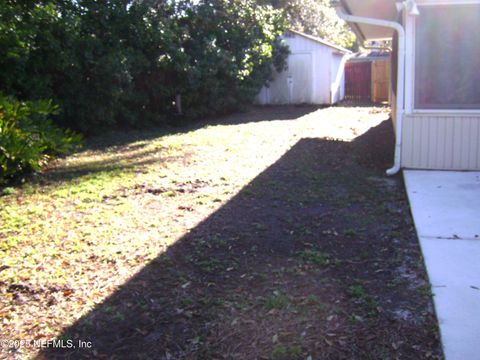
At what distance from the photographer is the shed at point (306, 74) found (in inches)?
810

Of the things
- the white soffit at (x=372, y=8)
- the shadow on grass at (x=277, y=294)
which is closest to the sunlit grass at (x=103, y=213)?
the shadow on grass at (x=277, y=294)

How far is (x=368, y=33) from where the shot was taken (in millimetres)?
14719

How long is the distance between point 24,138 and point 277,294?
584 cm

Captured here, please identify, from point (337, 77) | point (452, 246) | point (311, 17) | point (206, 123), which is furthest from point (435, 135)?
point (311, 17)

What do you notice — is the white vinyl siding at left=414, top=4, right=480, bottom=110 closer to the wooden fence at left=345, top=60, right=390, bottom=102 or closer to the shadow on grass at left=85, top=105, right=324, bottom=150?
the shadow on grass at left=85, top=105, right=324, bottom=150

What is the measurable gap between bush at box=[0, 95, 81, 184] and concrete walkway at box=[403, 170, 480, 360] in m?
5.78

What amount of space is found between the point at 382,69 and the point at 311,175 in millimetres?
16733

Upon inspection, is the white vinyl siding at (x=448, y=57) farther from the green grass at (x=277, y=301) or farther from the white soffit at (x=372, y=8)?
the green grass at (x=277, y=301)

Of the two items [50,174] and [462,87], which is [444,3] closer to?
[462,87]

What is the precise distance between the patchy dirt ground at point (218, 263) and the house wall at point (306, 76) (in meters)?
12.2

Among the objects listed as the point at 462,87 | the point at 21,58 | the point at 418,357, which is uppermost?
the point at 21,58

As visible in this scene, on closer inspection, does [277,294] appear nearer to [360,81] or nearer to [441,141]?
[441,141]

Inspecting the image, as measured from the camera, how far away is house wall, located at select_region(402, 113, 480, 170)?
7375mm

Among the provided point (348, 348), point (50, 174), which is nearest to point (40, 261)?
point (348, 348)
